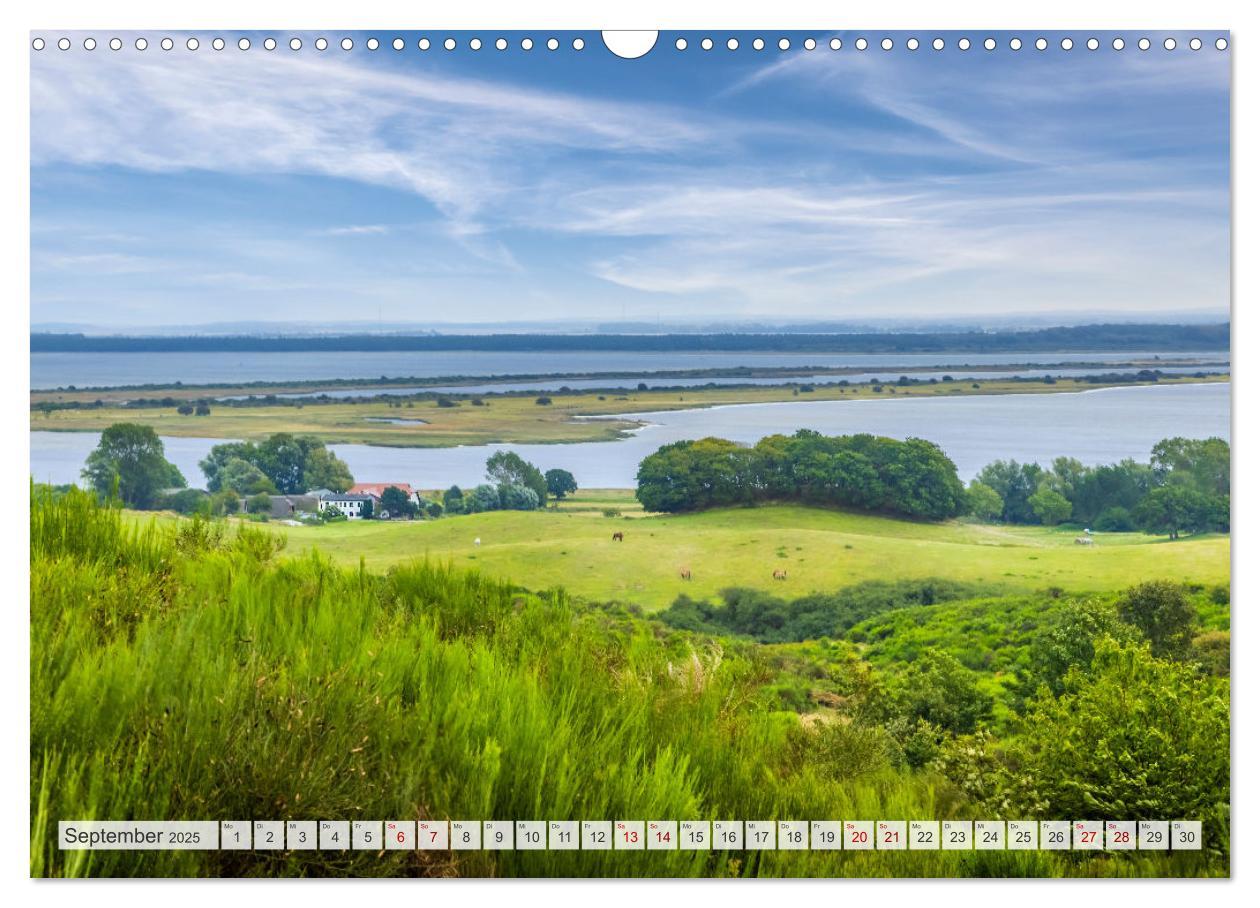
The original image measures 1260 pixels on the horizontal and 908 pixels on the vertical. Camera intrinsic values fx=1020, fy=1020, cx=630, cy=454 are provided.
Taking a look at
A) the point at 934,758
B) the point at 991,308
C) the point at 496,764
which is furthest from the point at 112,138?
the point at 934,758

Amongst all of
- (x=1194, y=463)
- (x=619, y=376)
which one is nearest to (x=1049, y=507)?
(x=1194, y=463)

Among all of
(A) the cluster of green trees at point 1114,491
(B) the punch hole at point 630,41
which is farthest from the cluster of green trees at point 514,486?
(B) the punch hole at point 630,41

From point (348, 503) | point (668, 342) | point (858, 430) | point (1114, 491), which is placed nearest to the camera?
point (1114, 491)

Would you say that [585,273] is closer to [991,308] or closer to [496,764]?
[991,308]

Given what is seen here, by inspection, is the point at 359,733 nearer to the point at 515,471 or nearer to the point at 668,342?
the point at 515,471

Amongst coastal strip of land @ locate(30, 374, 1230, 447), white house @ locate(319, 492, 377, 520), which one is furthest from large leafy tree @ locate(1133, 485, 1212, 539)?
white house @ locate(319, 492, 377, 520)

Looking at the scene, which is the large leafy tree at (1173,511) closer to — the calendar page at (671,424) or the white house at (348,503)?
the calendar page at (671,424)
